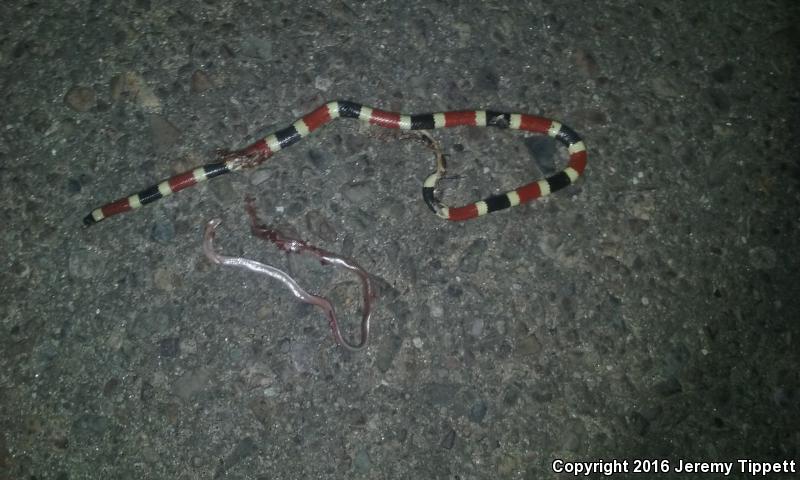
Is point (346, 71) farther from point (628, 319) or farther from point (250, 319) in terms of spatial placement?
point (628, 319)

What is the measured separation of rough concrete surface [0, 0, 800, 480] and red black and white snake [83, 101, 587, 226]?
69 mm

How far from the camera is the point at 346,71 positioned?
10.1 ft

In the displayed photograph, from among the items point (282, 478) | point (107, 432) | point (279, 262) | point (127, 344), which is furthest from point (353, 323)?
point (107, 432)

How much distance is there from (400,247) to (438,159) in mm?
518

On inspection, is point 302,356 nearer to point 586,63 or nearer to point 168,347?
point 168,347

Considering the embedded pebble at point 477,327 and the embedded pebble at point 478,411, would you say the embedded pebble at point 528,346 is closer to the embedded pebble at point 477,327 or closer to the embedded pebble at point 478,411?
the embedded pebble at point 477,327

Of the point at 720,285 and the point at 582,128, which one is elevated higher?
the point at 582,128

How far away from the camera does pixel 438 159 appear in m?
2.92

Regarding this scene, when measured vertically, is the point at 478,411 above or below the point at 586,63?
below

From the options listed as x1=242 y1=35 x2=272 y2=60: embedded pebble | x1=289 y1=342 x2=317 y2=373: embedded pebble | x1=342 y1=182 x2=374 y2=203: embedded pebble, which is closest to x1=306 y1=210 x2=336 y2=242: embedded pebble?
x1=342 y1=182 x2=374 y2=203: embedded pebble

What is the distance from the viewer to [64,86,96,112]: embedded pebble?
9.82ft

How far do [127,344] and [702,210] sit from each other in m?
3.12

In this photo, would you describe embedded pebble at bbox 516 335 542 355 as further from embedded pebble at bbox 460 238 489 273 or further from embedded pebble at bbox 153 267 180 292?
A: embedded pebble at bbox 153 267 180 292

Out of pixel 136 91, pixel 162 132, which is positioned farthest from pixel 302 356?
pixel 136 91
